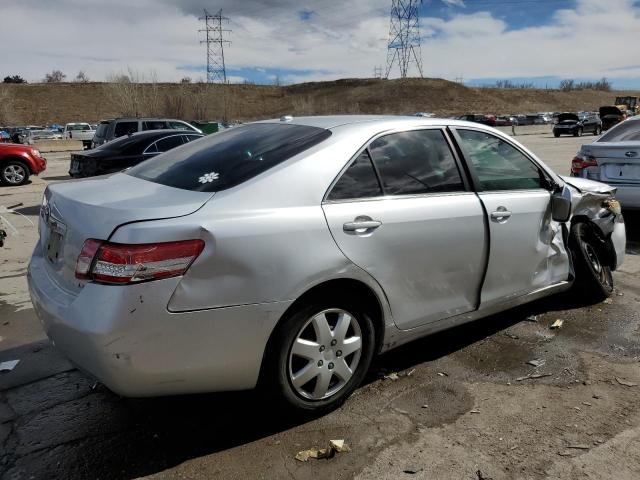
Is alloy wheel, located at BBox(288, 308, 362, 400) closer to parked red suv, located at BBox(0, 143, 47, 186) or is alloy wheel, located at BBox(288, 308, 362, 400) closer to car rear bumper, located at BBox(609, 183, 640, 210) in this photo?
car rear bumper, located at BBox(609, 183, 640, 210)

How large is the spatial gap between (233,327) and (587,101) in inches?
5228

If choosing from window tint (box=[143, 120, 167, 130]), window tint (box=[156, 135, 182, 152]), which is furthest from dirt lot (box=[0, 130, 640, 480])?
window tint (box=[143, 120, 167, 130])

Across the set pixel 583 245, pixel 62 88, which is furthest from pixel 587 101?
pixel 583 245

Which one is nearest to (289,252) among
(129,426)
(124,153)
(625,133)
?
(129,426)

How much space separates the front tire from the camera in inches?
106

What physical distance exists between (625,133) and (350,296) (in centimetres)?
595

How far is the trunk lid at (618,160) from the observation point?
6.43m

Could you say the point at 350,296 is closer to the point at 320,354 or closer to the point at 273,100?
the point at 320,354

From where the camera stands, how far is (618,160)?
6.57m

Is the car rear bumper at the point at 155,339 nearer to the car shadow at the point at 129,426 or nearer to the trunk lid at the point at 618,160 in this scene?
the car shadow at the point at 129,426

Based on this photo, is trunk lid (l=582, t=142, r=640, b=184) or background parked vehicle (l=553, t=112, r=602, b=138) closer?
trunk lid (l=582, t=142, r=640, b=184)

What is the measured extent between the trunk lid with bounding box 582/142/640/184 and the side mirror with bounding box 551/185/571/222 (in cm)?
309

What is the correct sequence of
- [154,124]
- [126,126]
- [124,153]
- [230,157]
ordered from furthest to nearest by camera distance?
1. [154,124]
2. [126,126]
3. [124,153]
4. [230,157]

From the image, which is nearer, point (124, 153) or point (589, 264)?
point (589, 264)
